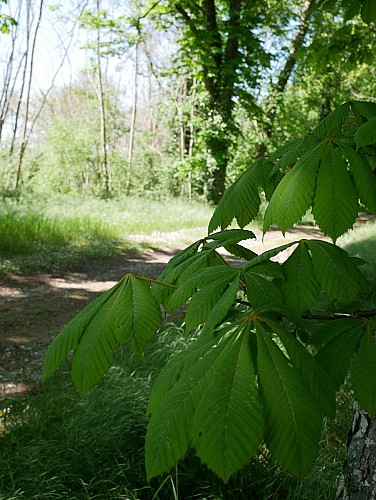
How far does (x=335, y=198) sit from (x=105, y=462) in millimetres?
2000

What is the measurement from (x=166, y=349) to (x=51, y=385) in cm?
92

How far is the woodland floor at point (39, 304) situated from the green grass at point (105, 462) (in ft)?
1.95

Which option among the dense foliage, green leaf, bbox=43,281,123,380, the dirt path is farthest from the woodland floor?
the dense foliage

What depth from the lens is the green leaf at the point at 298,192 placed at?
3.05 feet

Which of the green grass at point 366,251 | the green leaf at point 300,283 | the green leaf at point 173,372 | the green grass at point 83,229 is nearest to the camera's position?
the green leaf at point 173,372

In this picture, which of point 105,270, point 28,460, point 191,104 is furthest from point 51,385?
point 191,104

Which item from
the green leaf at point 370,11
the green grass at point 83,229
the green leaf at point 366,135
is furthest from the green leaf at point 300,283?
the green grass at point 83,229

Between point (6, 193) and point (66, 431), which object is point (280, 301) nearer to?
point (66, 431)

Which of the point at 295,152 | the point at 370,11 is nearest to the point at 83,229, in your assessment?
the point at 370,11

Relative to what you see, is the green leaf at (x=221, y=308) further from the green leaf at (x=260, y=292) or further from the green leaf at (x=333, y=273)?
the green leaf at (x=333, y=273)

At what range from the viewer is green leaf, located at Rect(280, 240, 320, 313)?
951mm

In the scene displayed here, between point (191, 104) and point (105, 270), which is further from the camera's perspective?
point (191, 104)

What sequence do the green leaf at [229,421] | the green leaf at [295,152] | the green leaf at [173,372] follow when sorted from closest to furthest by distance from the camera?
1. the green leaf at [229,421]
2. the green leaf at [173,372]
3. the green leaf at [295,152]

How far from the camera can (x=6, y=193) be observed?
11.9m
